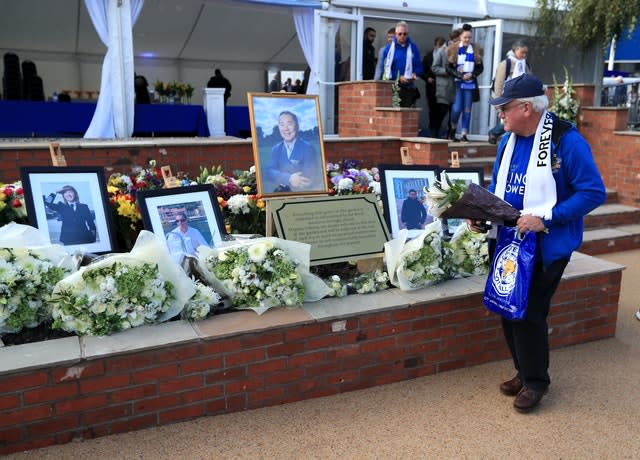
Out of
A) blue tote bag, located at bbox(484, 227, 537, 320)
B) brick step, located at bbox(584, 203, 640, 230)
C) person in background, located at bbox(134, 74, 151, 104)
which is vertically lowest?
brick step, located at bbox(584, 203, 640, 230)

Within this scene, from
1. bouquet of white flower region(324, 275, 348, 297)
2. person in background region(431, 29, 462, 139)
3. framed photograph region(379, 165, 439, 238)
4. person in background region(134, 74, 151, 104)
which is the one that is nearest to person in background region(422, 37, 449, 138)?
person in background region(431, 29, 462, 139)

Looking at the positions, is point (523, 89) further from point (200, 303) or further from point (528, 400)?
point (200, 303)

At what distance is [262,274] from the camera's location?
3.17m

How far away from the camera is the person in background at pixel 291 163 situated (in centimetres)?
414

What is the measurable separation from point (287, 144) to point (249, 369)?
180 cm

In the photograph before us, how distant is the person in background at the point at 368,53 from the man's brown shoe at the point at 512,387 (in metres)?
7.66

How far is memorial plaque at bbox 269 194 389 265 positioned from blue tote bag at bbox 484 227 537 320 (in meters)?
0.97

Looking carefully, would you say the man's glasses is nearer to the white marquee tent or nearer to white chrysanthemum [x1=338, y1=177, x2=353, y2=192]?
white chrysanthemum [x1=338, y1=177, x2=353, y2=192]

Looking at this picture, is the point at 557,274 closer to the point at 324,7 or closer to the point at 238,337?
the point at 238,337

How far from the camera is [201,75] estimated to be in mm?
13469

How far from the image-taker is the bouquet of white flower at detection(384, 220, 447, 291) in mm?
3496

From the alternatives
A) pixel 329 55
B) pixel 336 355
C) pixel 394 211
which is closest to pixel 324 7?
pixel 329 55

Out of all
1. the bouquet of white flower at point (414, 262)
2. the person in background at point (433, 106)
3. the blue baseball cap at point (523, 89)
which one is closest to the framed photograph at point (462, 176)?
the bouquet of white flower at point (414, 262)

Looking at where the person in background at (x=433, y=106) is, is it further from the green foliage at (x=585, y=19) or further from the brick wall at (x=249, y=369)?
the brick wall at (x=249, y=369)
